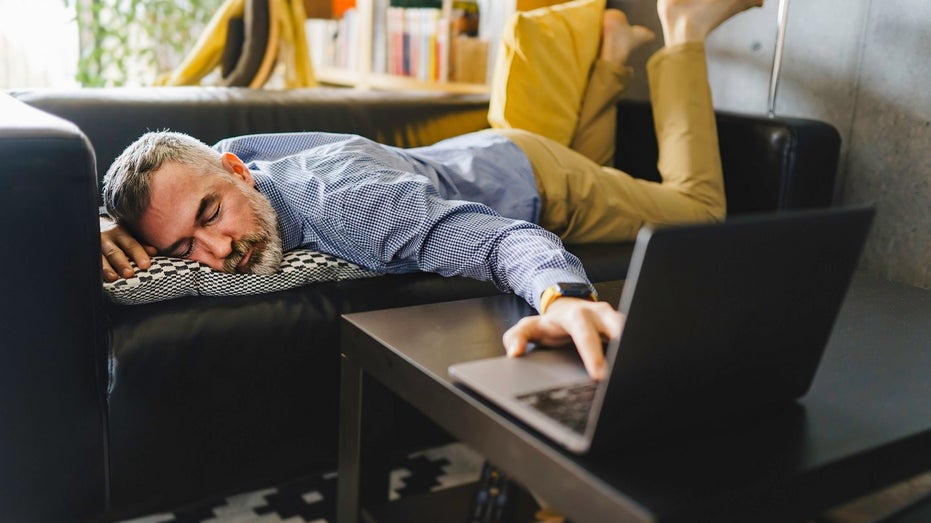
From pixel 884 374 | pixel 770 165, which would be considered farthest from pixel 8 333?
pixel 770 165

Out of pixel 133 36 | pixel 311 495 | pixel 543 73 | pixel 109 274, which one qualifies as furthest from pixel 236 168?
pixel 133 36

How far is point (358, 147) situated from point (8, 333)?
71 centimetres

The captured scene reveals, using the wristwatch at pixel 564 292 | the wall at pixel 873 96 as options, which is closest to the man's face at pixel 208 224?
the wristwatch at pixel 564 292

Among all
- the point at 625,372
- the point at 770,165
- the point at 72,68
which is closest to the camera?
the point at 625,372

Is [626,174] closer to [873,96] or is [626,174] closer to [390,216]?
[873,96]

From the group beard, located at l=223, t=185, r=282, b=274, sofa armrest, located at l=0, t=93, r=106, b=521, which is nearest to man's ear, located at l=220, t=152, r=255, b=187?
beard, located at l=223, t=185, r=282, b=274

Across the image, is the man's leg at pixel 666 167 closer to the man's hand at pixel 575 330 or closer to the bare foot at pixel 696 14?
the bare foot at pixel 696 14

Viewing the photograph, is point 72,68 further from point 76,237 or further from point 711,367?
point 711,367

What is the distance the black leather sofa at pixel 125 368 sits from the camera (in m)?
1.07

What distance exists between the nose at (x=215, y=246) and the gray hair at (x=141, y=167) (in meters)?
0.11

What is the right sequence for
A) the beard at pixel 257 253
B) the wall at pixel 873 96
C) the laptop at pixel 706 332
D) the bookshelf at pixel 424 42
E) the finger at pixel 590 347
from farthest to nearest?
the bookshelf at pixel 424 42 < the wall at pixel 873 96 < the beard at pixel 257 253 < the finger at pixel 590 347 < the laptop at pixel 706 332

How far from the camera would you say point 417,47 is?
3.16 metres

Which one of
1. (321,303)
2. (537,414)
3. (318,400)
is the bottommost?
(318,400)

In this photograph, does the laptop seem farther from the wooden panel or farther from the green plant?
the green plant
